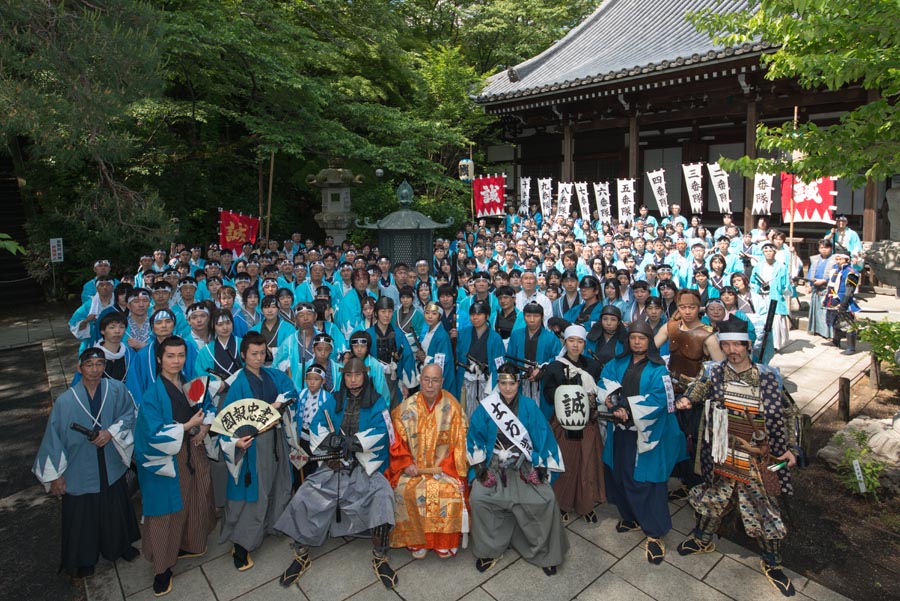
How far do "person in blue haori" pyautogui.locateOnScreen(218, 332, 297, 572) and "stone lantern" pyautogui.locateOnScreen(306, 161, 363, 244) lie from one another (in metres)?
11.2

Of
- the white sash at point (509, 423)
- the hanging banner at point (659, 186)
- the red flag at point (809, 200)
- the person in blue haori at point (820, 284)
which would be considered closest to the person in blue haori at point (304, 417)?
the white sash at point (509, 423)

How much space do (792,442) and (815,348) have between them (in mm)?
7192

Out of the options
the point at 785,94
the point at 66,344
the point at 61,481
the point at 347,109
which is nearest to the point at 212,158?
the point at 347,109

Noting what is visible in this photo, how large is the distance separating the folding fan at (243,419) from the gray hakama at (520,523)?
6.24ft

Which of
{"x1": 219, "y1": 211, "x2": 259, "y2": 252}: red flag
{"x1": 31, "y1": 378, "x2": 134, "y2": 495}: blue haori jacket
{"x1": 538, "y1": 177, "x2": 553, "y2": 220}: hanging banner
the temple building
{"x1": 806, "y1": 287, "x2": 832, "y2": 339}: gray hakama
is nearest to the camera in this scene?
{"x1": 31, "y1": 378, "x2": 134, "y2": 495}: blue haori jacket

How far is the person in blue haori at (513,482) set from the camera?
429 cm

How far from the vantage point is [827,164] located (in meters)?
4.73

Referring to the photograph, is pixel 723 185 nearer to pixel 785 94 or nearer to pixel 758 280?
pixel 785 94

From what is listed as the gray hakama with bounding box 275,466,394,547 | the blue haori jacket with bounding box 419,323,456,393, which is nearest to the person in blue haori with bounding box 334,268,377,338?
the blue haori jacket with bounding box 419,323,456,393

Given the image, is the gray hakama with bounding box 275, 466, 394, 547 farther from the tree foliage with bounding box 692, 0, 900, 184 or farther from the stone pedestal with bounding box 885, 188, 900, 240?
the stone pedestal with bounding box 885, 188, 900, 240

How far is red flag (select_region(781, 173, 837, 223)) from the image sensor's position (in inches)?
444

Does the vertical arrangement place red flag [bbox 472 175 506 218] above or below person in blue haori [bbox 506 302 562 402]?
above

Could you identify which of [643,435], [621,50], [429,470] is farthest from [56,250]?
[621,50]

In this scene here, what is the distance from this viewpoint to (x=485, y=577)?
4223mm
